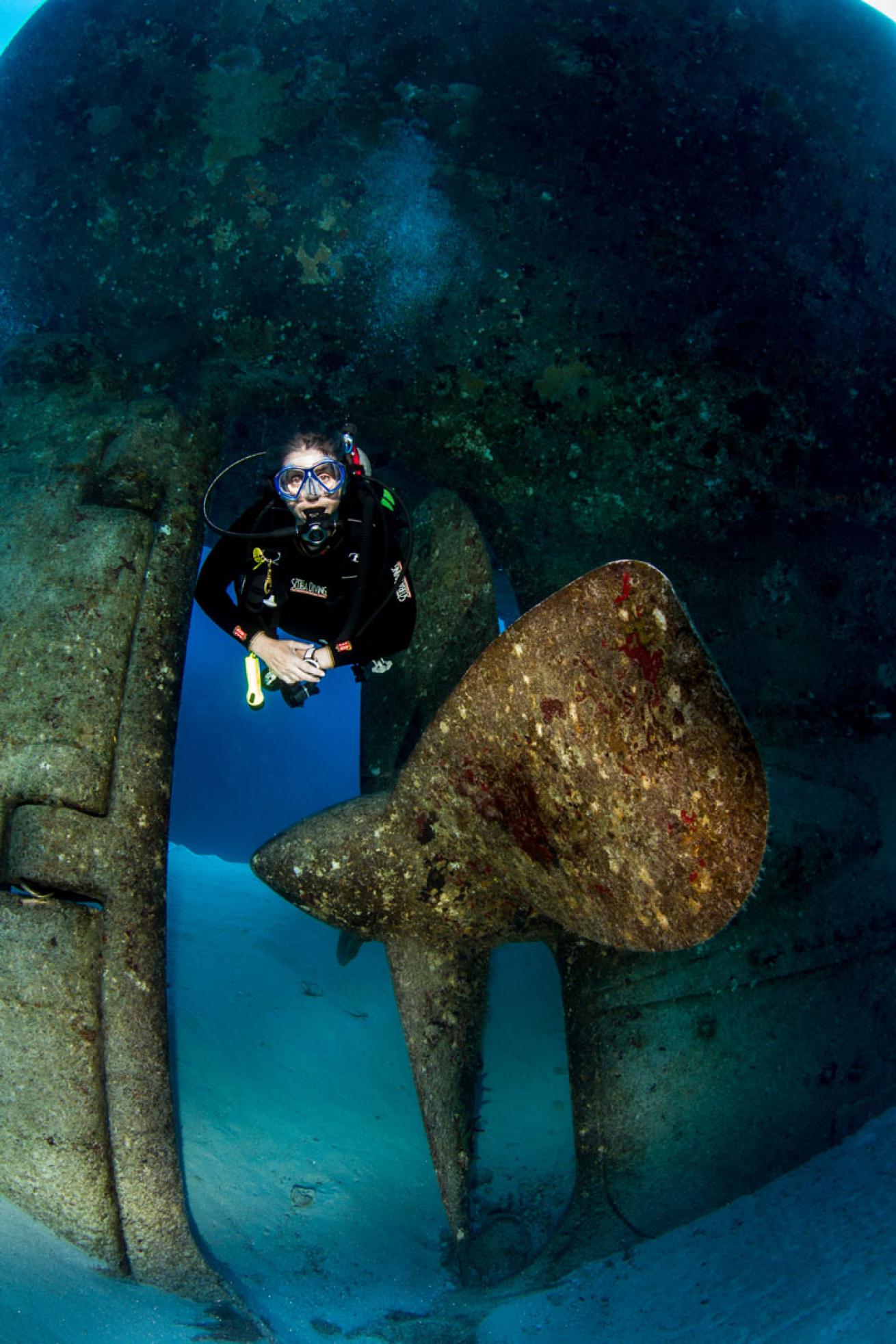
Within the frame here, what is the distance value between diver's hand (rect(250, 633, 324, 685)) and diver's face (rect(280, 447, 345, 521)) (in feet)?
2.01

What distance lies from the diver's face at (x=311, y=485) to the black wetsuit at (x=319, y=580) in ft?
0.57

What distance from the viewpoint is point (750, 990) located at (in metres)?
3.70

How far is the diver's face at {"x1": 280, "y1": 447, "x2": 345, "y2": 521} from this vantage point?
3.26 metres

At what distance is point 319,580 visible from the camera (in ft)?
12.1

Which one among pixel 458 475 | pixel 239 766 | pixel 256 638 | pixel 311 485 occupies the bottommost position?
pixel 239 766

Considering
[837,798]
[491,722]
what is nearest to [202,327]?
Result: [491,722]

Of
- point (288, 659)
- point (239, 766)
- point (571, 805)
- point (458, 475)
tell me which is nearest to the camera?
point (571, 805)

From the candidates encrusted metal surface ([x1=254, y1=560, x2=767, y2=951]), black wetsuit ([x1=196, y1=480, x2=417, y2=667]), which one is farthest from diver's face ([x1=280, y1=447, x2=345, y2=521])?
encrusted metal surface ([x1=254, y1=560, x2=767, y2=951])

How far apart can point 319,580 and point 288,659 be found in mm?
468

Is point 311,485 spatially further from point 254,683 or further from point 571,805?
point 571,805

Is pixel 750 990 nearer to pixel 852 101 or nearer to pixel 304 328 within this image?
pixel 304 328

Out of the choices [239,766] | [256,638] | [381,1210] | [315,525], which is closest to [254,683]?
[256,638]

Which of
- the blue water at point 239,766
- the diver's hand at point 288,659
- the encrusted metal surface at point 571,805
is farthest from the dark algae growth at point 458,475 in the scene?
the blue water at point 239,766

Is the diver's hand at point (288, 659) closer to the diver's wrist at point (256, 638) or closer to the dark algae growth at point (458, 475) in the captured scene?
the diver's wrist at point (256, 638)
